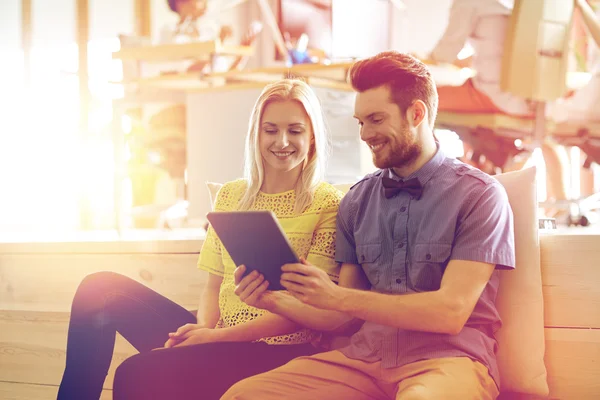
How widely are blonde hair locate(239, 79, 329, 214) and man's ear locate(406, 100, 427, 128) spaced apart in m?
0.27

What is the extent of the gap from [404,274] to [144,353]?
0.51 metres

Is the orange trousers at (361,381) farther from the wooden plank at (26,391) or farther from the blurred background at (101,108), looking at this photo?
the blurred background at (101,108)

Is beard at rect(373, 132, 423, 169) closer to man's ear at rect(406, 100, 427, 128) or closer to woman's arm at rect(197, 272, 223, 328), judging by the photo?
man's ear at rect(406, 100, 427, 128)

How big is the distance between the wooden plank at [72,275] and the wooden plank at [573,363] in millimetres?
952

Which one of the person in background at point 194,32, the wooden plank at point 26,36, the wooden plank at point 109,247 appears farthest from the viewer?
the wooden plank at point 26,36

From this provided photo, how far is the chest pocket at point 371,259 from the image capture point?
132 centimetres

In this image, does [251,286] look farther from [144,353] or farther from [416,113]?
[416,113]

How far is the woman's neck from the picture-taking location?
1572 mm

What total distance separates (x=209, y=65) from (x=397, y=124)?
215cm

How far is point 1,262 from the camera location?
2.29 metres

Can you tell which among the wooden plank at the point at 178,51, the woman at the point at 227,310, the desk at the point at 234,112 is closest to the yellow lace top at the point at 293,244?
the woman at the point at 227,310

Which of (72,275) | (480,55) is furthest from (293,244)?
(480,55)

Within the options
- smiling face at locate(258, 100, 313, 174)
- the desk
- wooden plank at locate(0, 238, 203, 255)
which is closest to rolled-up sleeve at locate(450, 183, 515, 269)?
smiling face at locate(258, 100, 313, 174)

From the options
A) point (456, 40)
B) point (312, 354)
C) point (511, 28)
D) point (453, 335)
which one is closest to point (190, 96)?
point (456, 40)
